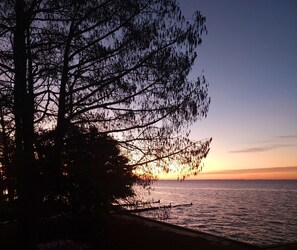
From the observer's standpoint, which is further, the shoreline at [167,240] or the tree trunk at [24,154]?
the shoreline at [167,240]

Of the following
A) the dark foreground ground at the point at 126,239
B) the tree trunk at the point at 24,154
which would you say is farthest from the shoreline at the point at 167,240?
the tree trunk at the point at 24,154

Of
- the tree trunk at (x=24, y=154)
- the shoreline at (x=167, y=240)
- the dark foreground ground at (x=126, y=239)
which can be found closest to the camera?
the tree trunk at (x=24, y=154)

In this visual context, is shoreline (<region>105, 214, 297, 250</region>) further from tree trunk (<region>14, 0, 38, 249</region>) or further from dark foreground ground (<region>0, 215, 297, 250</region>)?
tree trunk (<region>14, 0, 38, 249</region>)

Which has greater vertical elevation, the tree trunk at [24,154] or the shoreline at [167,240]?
the tree trunk at [24,154]

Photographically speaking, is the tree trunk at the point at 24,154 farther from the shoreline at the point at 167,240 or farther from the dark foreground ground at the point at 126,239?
the shoreline at the point at 167,240

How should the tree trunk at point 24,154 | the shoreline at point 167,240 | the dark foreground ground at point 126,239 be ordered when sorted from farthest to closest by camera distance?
the shoreline at point 167,240 < the dark foreground ground at point 126,239 < the tree trunk at point 24,154

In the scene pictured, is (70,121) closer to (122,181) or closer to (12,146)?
(12,146)

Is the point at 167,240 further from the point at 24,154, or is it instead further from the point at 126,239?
the point at 24,154

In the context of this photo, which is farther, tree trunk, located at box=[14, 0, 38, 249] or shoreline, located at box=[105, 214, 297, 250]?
shoreline, located at box=[105, 214, 297, 250]

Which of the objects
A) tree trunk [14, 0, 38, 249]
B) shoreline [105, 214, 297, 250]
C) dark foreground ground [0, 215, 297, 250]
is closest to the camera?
tree trunk [14, 0, 38, 249]

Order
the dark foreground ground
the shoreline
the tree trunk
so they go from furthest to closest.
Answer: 1. the shoreline
2. the dark foreground ground
3. the tree trunk

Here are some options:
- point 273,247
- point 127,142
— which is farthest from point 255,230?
point 127,142

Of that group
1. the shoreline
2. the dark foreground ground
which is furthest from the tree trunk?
the shoreline

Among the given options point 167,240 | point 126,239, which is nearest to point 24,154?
point 126,239
